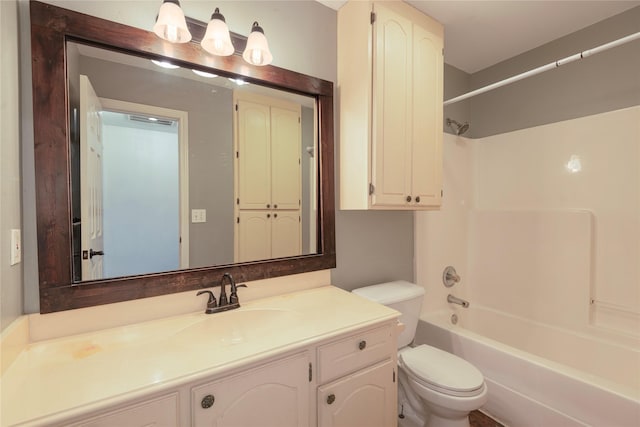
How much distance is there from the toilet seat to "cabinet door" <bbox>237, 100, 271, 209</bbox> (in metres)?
1.15

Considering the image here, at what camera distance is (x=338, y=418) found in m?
1.11

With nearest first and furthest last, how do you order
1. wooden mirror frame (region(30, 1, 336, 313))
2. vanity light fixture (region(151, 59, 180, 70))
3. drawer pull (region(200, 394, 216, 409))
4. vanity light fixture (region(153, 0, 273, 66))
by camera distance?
1. drawer pull (region(200, 394, 216, 409))
2. wooden mirror frame (region(30, 1, 336, 313))
3. vanity light fixture (region(153, 0, 273, 66))
4. vanity light fixture (region(151, 59, 180, 70))

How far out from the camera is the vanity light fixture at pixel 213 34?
3.60 ft

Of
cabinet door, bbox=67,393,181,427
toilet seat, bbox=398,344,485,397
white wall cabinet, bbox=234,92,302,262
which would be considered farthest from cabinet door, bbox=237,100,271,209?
toilet seat, bbox=398,344,485,397

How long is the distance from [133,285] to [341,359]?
866 millimetres

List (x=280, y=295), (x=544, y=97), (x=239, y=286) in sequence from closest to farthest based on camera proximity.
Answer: (x=239, y=286) → (x=280, y=295) → (x=544, y=97)

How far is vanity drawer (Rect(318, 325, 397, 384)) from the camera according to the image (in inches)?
42.0

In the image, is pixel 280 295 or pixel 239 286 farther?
pixel 280 295

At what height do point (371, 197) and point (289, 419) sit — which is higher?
point (371, 197)

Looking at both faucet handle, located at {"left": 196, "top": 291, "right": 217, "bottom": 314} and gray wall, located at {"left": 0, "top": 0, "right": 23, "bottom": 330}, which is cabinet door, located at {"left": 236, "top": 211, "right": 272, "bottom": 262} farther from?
gray wall, located at {"left": 0, "top": 0, "right": 23, "bottom": 330}

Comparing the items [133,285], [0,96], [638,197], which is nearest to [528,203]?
[638,197]

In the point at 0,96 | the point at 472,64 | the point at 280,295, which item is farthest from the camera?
the point at 472,64

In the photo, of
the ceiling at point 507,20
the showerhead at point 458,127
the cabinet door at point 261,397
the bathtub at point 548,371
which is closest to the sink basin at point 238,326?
the cabinet door at point 261,397

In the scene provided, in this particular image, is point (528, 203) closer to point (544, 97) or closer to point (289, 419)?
point (544, 97)
